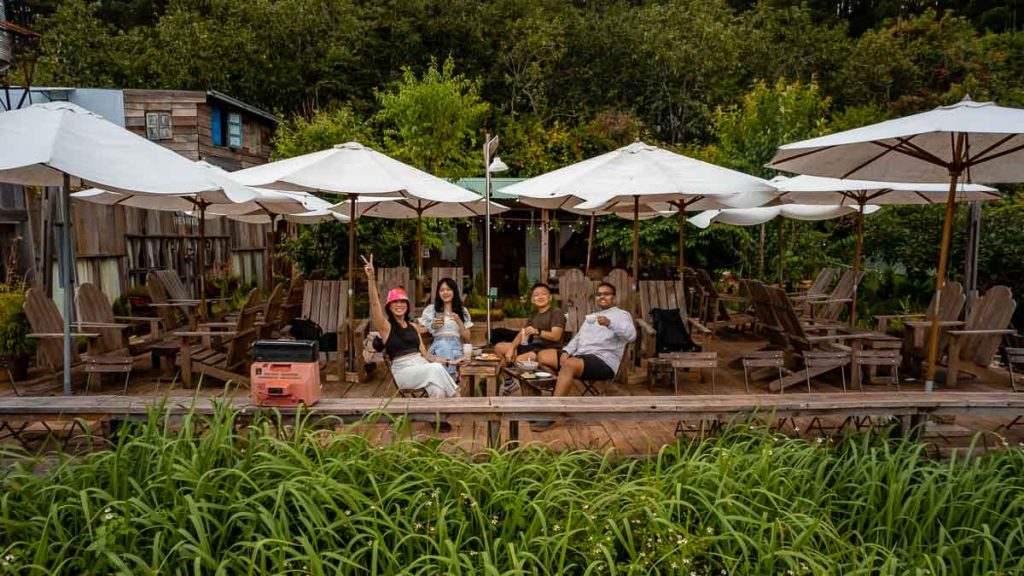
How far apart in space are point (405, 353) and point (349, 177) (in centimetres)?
167

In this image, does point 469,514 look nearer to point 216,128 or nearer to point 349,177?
Answer: point 349,177

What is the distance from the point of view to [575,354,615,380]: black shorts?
4.86m

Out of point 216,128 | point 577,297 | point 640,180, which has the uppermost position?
point 216,128

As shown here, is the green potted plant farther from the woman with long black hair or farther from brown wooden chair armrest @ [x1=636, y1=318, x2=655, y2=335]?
brown wooden chair armrest @ [x1=636, y1=318, x2=655, y2=335]

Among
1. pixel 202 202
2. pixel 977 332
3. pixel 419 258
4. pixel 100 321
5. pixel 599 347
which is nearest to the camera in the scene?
pixel 599 347

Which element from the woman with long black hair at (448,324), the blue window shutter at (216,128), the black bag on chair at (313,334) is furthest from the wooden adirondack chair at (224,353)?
the blue window shutter at (216,128)

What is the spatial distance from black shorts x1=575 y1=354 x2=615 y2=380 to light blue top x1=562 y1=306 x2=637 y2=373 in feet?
0.15

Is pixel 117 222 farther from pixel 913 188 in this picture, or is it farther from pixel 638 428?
pixel 913 188

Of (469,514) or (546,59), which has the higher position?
(546,59)

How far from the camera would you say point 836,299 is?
24.6 feet

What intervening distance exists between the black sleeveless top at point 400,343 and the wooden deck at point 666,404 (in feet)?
1.15

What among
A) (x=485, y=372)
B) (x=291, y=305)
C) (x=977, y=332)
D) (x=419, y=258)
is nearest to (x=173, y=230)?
(x=291, y=305)

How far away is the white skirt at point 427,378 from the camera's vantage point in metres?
4.45

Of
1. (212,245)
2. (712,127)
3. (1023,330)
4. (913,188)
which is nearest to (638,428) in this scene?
(913,188)
